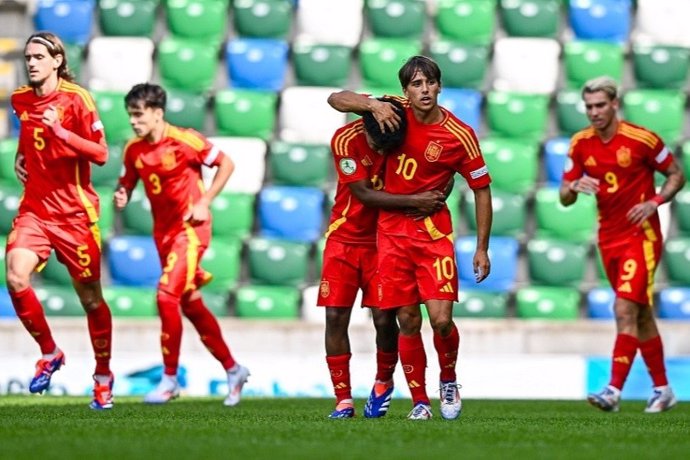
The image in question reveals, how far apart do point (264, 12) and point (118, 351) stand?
4326mm

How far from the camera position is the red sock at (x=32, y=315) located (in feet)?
27.8

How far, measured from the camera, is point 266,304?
13078 mm

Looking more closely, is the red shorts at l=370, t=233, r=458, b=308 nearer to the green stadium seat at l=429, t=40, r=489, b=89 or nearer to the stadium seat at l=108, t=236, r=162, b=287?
the stadium seat at l=108, t=236, r=162, b=287

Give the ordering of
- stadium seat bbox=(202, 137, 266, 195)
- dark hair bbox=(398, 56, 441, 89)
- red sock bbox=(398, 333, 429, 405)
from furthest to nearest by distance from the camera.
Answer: stadium seat bbox=(202, 137, 266, 195) < red sock bbox=(398, 333, 429, 405) < dark hair bbox=(398, 56, 441, 89)

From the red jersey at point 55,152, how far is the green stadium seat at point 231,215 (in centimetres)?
479

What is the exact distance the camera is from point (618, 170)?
31.5 feet

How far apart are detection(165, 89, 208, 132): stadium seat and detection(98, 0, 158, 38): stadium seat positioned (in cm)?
100

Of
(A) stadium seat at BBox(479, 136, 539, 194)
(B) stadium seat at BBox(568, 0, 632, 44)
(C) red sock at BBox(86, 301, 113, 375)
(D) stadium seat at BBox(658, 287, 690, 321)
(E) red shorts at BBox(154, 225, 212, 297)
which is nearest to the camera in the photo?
(C) red sock at BBox(86, 301, 113, 375)

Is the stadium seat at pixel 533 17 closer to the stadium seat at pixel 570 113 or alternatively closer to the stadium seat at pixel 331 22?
the stadium seat at pixel 570 113

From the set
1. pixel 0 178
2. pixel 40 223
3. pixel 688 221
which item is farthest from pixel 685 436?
pixel 0 178

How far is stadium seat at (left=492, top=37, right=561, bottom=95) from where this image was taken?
14.5m

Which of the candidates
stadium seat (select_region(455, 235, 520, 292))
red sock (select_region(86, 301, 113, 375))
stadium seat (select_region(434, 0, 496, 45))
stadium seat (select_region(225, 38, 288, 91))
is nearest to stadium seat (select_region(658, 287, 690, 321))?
stadium seat (select_region(455, 235, 520, 292))

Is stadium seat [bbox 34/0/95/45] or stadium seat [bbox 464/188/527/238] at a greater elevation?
stadium seat [bbox 34/0/95/45]

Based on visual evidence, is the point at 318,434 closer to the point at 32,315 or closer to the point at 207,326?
the point at 32,315
